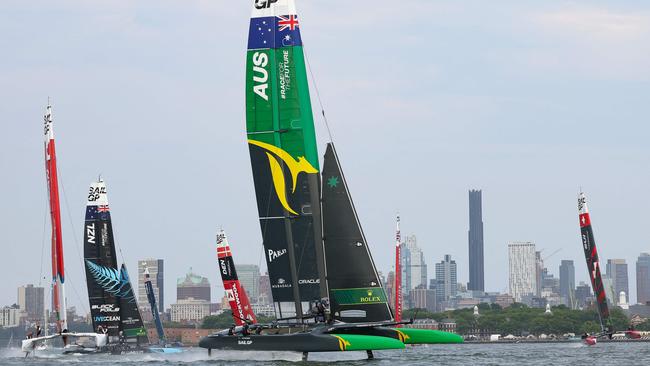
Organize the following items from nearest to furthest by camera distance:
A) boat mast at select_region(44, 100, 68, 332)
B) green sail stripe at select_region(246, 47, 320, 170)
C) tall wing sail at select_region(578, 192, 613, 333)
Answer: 1. green sail stripe at select_region(246, 47, 320, 170)
2. boat mast at select_region(44, 100, 68, 332)
3. tall wing sail at select_region(578, 192, 613, 333)

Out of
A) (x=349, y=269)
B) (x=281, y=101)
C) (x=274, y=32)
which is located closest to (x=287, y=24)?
(x=274, y=32)

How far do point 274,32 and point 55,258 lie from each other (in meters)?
18.7

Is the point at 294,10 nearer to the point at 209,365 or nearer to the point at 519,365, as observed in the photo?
the point at 209,365

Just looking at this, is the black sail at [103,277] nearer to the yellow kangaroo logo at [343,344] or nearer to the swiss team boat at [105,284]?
the swiss team boat at [105,284]

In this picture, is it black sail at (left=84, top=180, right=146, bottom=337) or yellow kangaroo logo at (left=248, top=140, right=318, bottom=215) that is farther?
black sail at (left=84, top=180, right=146, bottom=337)

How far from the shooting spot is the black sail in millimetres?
53250

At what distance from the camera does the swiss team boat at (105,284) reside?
53.2 m

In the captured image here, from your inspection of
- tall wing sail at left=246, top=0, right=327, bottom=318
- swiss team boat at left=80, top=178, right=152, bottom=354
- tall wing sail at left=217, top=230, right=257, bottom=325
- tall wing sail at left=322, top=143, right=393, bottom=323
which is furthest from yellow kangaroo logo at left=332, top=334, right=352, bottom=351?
tall wing sail at left=217, top=230, right=257, bottom=325

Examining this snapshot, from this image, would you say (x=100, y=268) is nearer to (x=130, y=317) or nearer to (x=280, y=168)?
(x=130, y=317)

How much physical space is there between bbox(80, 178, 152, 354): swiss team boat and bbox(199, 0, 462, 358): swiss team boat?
17153mm

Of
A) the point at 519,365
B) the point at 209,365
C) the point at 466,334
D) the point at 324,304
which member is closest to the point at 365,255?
the point at 324,304

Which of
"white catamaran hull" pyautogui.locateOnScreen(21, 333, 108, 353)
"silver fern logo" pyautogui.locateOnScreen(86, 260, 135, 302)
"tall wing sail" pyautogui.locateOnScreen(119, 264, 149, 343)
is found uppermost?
"silver fern logo" pyautogui.locateOnScreen(86, 260, 135, 302)

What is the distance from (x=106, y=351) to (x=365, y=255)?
18.6 meters

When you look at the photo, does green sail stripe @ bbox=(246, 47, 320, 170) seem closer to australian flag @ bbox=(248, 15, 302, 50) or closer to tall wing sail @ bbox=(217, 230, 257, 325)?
australian flag @ bbox=(248, 15, 302, 50)
